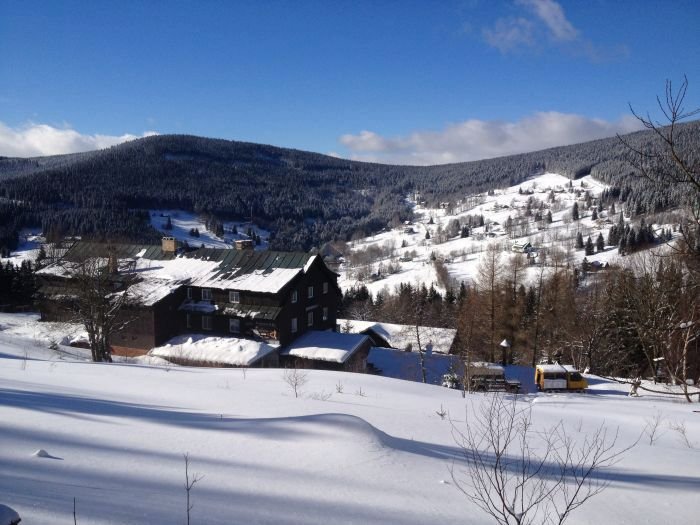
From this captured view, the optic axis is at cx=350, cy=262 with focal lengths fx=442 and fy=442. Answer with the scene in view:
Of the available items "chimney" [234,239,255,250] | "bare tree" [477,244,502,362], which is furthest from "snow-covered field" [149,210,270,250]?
"bare tree" [477,244,502,362]

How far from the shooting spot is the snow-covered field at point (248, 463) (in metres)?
3.45

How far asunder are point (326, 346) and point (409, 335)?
1303 centimetres

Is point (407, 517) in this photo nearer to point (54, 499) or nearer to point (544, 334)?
point (54, 499)

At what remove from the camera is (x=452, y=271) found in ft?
339

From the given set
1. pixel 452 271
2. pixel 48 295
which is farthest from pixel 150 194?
pixel 48 295

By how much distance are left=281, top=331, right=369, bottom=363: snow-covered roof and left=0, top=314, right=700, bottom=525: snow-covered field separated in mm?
17137

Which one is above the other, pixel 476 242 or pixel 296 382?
pixel 476 242

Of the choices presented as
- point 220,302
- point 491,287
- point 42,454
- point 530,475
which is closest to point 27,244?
point 220,302

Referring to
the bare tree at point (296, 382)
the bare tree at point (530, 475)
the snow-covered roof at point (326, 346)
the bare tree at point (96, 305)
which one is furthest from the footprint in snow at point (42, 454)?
the snow-covered roof at point (326, 346)

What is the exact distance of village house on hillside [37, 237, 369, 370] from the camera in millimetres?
26000

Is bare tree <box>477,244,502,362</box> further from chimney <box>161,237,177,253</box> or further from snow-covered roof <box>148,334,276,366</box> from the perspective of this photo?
chimney <box>161,237,177,253</box>

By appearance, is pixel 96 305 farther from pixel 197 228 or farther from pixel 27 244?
pixel 197 228

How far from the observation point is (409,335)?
37781 mm

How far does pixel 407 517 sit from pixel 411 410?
5333mm
